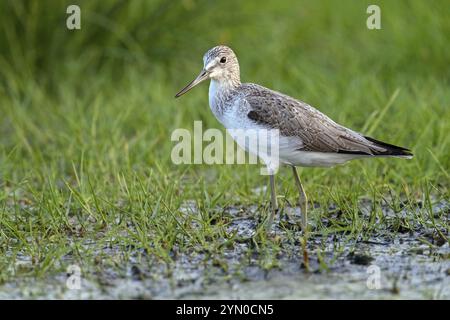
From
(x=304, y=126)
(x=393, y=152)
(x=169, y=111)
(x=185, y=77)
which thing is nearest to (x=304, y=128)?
(x=304, y=126)

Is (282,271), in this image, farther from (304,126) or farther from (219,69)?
(219,69)

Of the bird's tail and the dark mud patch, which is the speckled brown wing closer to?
the bird's tail

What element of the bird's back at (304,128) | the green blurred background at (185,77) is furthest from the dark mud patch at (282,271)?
the green blurred background at (185,77)

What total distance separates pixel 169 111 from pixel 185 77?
1370mm

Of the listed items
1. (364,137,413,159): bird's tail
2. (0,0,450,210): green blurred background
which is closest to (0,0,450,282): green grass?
(0,0,450,210): green blurred background

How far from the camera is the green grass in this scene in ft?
20.4

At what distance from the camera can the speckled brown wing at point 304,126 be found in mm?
6156

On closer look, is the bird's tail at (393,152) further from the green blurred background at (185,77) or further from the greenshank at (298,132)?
the green blurred background at (185,77)

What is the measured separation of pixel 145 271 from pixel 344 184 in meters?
2.29

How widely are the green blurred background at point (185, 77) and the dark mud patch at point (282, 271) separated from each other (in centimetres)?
117

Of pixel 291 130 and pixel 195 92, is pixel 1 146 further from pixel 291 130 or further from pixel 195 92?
pixel 291 130
